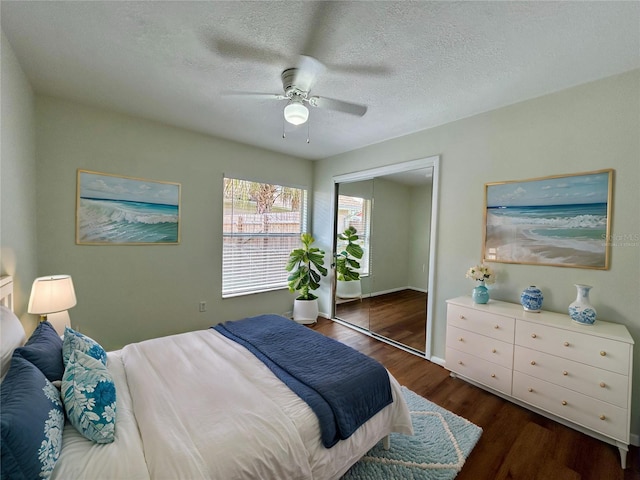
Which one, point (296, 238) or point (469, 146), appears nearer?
point (469, 146)

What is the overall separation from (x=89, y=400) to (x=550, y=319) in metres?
2.92

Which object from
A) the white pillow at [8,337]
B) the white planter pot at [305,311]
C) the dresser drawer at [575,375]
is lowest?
the white planter pot at [305,311]

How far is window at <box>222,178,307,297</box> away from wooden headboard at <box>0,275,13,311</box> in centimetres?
199

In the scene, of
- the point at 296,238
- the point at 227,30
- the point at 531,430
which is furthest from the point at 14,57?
the point at 531,430

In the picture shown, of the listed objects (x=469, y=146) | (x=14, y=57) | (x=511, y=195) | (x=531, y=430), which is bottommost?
(x=531, y=430)

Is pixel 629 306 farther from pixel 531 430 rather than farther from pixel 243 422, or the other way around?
pixel 243 422

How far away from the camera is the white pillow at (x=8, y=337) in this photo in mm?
1156

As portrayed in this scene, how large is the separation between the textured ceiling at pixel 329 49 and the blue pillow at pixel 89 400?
1.88m

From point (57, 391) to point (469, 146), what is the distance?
351 centimetres

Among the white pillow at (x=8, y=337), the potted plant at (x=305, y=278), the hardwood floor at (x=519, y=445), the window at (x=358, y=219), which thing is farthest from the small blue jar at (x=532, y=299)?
the white pillow at (x=8, y=337)

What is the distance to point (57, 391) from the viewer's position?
1.14 metres

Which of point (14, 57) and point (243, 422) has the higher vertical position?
point (14, 57)

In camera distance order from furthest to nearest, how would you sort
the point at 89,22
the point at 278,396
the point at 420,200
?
the point at 420,200
the point at 89,22
the point at 278,396

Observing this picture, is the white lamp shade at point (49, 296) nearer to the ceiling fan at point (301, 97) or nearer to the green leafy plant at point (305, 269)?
the ceiling fan at point (301, 97)
